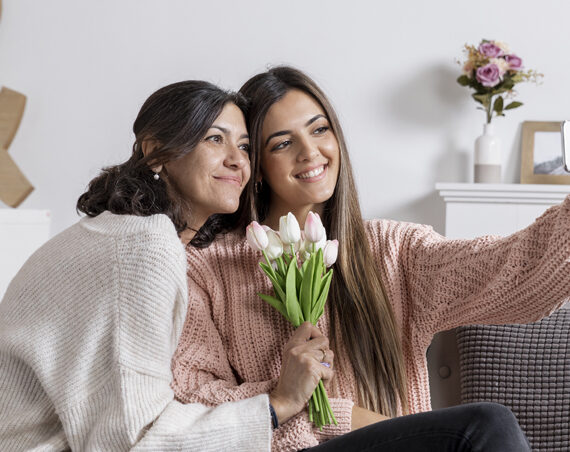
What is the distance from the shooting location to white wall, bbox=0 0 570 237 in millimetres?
2545

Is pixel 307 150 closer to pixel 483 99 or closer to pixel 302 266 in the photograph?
pixel 302 266

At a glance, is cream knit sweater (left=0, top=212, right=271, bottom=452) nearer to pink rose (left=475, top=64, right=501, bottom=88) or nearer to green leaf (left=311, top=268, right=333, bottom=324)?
green leaf (left=311, top=268, right=333, bottom=324)

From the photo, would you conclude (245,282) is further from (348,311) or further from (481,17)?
(481,17)

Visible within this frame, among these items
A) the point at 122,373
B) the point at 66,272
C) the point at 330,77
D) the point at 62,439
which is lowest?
the point at 62,439

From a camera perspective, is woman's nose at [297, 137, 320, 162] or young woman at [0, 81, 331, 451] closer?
young woman at [0, 81, 331, 451]

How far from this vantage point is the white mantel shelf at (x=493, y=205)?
239 cm

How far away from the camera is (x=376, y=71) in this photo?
260 centimetres

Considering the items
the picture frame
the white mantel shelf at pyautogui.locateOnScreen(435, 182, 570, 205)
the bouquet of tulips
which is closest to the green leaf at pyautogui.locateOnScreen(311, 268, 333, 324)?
the bouquet of tulips

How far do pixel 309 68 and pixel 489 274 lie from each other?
4.36 feet

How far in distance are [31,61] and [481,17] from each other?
1622 mm

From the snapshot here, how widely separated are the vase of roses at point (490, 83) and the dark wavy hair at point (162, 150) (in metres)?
1.05

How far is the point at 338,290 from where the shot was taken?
1702 mm

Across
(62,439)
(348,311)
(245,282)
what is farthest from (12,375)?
(348,311)

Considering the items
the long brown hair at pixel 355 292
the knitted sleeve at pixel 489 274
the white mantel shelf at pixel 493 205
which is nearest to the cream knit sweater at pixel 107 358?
the long brown hair at pixel 355 292
